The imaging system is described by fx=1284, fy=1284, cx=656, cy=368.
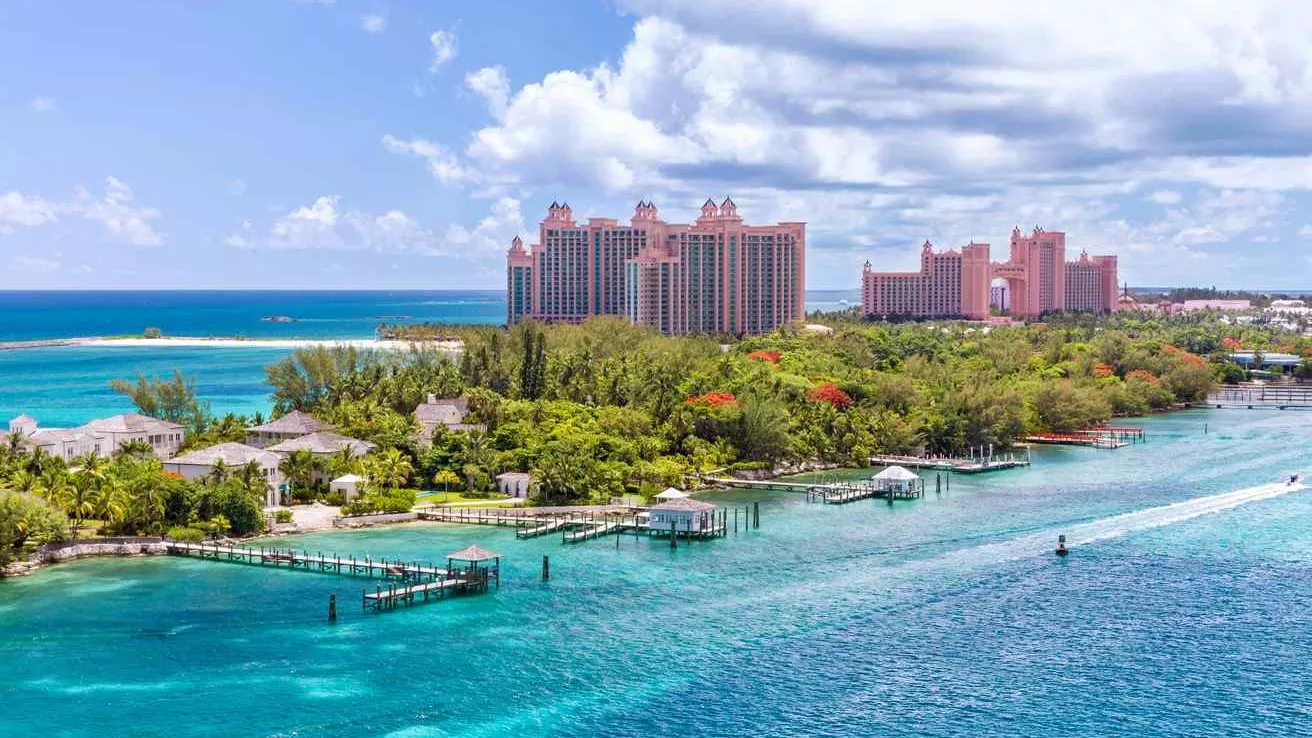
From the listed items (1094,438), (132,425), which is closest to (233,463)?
(132,425)

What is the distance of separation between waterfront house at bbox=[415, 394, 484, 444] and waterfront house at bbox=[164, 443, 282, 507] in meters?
12.8

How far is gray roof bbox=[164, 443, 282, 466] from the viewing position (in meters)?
63.8

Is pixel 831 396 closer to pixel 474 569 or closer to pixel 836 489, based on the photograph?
pixel 836 489

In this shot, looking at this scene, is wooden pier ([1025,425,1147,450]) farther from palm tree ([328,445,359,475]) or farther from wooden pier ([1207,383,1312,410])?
palm tree ([328,445,359,475])

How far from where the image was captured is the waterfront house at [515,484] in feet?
224

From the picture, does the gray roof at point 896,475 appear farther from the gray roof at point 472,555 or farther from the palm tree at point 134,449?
the palm tree at point 134,449

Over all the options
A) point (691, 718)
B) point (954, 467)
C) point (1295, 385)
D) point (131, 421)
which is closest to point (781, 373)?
point (954, 467)

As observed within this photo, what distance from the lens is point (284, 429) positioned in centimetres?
7638

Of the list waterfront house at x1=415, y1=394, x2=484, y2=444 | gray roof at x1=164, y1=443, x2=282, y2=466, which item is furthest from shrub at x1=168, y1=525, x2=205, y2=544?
waterfront house at x1=415, y1=394, x2=484, y2=444

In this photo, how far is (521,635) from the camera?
43.8 m

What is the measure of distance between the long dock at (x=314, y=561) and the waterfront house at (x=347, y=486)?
1043 centimetres

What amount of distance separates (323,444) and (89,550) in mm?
17004

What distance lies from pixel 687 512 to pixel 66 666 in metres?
28.6

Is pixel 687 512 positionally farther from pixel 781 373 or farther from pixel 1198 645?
pixel 781 373
